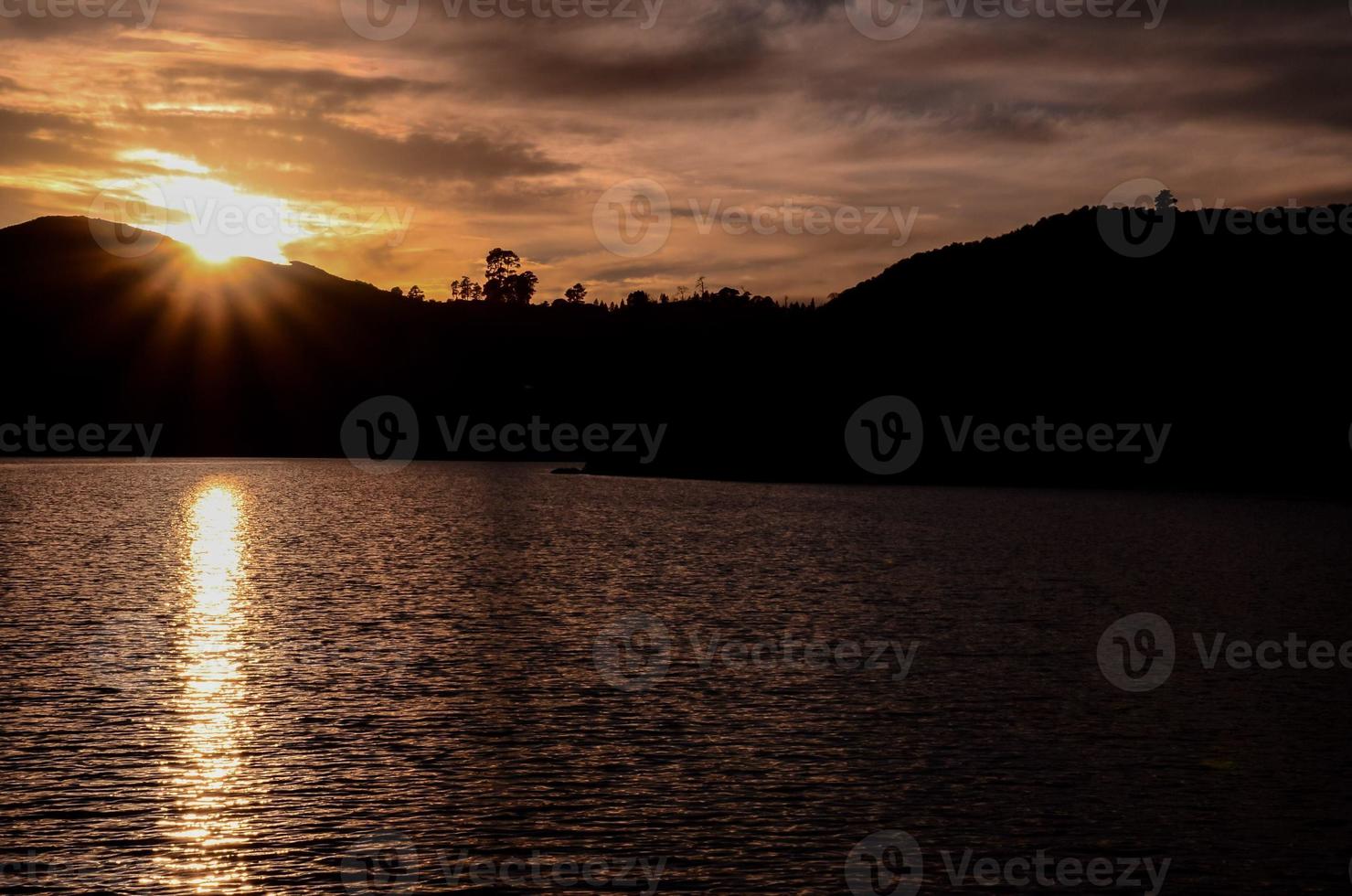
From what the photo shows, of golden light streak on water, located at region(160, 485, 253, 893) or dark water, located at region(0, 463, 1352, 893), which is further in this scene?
dark water, located at region(0, 463, 1352, 893)

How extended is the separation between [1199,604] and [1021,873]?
4343 cm

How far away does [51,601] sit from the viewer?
57.0 metres

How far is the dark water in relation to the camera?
23.5 metres

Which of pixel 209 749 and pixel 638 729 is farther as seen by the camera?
pixel 638 729

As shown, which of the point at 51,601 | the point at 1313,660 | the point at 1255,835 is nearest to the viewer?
the point at 1255,835

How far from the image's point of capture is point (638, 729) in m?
33.6

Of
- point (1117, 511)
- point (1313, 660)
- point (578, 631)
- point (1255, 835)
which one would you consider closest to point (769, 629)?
point (578, 631)

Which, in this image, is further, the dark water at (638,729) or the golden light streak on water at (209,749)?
the dark water at (638,729)

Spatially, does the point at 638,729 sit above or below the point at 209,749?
below

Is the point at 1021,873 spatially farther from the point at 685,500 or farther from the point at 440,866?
the point at 685,500

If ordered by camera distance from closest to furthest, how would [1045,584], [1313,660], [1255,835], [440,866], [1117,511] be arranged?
[440,866] → [1255,835] → [1313,660] → [1045,584] → [1117,511]

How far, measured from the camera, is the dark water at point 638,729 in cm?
2345

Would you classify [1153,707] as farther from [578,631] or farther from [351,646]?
[351,646]

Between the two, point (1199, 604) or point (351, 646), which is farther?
point (1199, 604)
